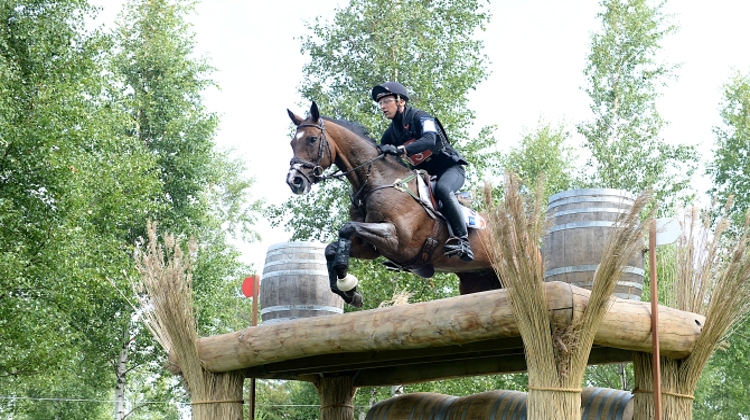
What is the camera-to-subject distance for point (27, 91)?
1550cm

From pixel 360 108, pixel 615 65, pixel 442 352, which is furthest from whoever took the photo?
pixel 615 65

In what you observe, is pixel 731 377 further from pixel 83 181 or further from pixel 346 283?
pixel 346 283

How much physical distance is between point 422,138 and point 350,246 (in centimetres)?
96

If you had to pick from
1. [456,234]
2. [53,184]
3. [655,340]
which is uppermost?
[53,184]

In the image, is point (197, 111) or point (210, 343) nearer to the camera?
point (210, 343)

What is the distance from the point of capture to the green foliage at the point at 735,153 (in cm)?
2042

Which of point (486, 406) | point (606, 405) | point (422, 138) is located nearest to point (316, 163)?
point (422, 138)

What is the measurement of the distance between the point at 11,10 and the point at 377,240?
40.3 ft

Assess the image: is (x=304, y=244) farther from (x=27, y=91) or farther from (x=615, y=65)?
(x=615, y=65)

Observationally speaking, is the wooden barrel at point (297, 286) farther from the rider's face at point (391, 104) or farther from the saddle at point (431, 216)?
the rider's face at point (391, 104)

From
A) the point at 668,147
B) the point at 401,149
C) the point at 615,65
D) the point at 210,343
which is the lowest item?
the point at 210,343

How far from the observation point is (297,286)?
747cm

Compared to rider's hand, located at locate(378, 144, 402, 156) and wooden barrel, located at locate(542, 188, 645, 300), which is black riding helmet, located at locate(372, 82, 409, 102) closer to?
rider's hand, located at locate(378, 144, 402, 156)

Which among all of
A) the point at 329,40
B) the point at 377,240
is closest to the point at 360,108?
the point at 329,40
